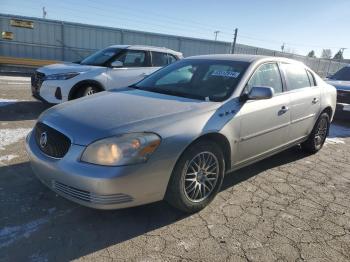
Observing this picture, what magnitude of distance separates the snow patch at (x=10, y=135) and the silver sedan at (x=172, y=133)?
6.07ft

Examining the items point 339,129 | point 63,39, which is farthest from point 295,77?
point 63,39

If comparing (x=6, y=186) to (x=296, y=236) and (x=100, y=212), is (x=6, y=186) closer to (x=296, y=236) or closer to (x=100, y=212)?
(x=100, y=212)

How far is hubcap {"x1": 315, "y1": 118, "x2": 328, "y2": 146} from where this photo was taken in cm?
559

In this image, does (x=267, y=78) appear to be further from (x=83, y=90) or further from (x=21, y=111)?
(x=21, y=111)

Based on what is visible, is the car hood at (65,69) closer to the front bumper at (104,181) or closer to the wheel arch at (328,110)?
the front bumper at (104,181)

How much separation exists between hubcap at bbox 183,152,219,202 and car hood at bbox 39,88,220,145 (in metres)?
0.47

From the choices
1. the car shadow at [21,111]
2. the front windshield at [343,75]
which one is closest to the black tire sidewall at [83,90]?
the car shadow at [21,111]

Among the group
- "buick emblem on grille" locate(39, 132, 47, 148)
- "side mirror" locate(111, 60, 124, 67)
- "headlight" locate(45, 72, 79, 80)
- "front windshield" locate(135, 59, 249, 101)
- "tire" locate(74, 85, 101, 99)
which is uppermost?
"front windshield" locate(135, 59, 249, 101)

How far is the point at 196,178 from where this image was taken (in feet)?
11.0

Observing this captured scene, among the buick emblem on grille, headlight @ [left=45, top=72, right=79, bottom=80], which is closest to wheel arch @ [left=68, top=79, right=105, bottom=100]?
headlight @ [left=45, top=72, right=79, bottom=80]

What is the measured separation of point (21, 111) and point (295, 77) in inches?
221

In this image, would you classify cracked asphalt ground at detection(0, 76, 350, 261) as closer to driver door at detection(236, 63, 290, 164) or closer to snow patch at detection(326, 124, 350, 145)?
driver door at detection(236, 63, 290, 164)

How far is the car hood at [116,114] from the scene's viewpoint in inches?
114

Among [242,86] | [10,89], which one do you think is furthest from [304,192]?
[10,89]
